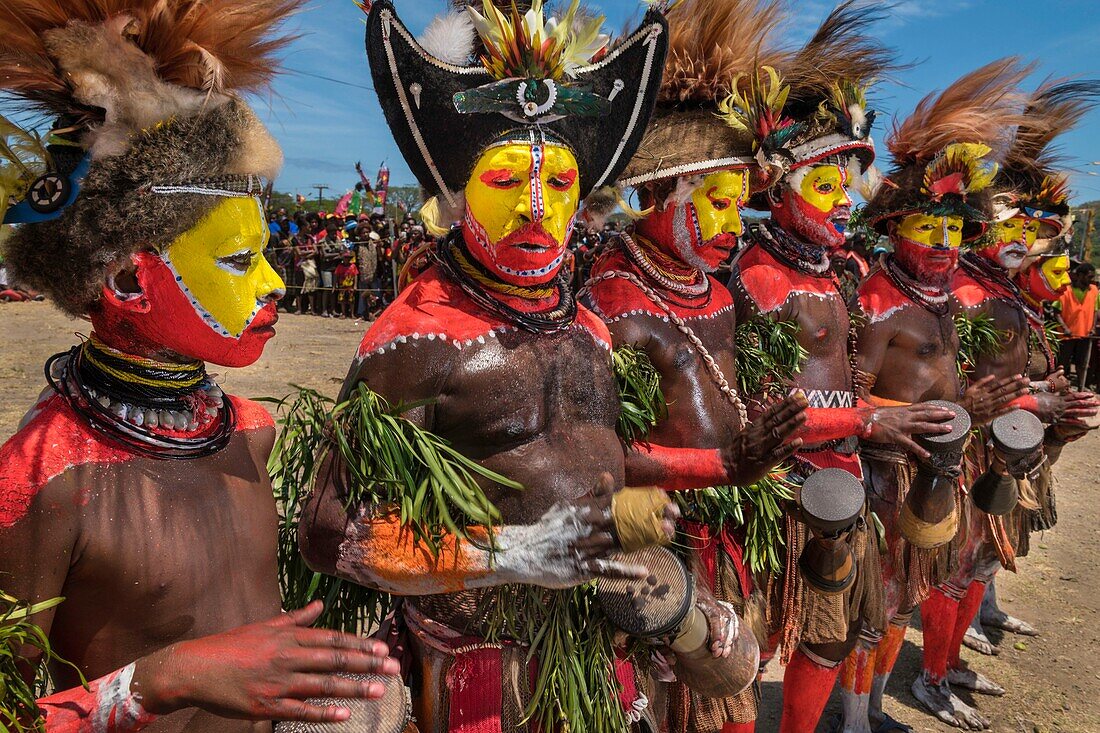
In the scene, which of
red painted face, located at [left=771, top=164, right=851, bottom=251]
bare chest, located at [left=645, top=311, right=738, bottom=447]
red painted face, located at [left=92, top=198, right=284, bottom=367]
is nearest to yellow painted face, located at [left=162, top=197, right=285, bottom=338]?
red painted face, located at [left=92, top=198, right=284, bottom=367]

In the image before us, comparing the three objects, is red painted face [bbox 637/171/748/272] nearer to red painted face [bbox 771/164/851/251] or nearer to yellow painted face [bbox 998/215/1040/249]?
red painted face [bbox 771/164/851/251]

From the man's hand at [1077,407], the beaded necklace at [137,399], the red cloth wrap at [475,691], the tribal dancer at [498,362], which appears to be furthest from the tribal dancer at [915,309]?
the beaded necklace at [137,399]

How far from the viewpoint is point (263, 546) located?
1.88 m

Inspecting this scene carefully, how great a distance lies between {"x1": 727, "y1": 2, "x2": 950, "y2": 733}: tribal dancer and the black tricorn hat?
1.18 meters

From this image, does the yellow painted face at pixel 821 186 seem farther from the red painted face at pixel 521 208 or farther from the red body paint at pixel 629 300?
the red painted face at pixel 521 208

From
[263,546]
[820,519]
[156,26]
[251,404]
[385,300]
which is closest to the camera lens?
[156,26]

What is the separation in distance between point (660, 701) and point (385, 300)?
17.0 meters

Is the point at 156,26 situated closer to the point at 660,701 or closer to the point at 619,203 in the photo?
the point at 619,203

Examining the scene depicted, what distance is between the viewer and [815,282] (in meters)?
3.73

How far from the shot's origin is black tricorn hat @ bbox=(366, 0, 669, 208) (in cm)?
220

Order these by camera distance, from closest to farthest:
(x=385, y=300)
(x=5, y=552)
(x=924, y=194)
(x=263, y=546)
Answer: (x=5, y=552)
(x=263, y=546)
(x=924, y=194)
(x=385, y=300)

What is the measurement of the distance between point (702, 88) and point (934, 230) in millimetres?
1883

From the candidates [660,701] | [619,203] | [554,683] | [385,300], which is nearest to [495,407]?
[554,683]

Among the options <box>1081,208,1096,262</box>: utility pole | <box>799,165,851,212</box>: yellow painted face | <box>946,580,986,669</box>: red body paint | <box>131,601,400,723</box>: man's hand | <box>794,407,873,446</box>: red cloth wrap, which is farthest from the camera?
<box>1081,208,1096,262</box>: utility pole
